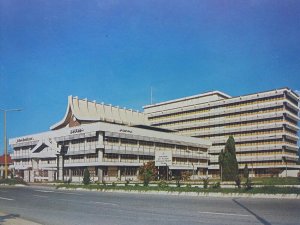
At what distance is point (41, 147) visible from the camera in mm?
74062

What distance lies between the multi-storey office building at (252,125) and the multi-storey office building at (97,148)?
5393 millimetres

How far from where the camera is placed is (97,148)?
60031 mm

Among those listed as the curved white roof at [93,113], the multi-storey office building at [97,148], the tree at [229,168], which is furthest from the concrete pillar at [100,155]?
the tree at [229,168]

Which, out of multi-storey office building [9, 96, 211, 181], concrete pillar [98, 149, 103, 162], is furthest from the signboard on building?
concrete pillar [98, 149, 103, 162]

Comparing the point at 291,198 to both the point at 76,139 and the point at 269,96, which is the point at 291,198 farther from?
the point at 269,96

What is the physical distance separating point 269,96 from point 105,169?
1560 inches

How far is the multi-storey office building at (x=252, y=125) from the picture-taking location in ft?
249

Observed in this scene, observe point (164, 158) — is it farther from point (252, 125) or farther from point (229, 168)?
point (252, 125)

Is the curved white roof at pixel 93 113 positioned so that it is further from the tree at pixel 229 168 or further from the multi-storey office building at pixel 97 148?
the tree at pixel 229 168

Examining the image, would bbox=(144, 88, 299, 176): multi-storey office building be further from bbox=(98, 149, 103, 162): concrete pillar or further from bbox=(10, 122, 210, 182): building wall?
bbox=(98, 149, 103, 162): concrete pillar

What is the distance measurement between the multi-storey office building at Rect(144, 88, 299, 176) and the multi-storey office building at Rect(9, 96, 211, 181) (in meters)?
5.39

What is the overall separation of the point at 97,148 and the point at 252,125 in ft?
125

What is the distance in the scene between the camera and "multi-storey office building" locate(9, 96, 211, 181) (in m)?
61.1

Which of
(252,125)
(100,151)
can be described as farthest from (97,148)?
(252,125)
